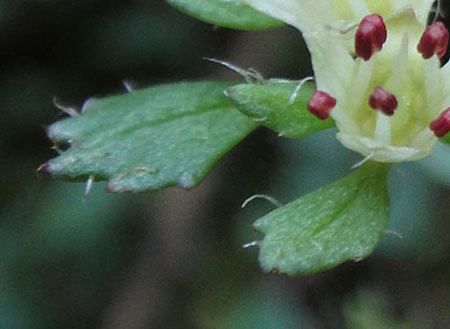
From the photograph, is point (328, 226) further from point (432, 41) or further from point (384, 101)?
point (432, 41)

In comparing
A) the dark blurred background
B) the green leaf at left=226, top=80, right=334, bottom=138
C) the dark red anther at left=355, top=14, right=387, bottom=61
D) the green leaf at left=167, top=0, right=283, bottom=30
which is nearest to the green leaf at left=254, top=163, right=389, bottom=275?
the green leaf at left=226, top=80, right=334, bottom=138

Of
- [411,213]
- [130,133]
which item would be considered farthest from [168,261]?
[130,133]

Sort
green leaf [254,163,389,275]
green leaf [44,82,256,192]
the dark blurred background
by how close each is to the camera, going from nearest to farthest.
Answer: green leaf [254,163,389,275] → green leaf [44,82,256,192] → the dark blurred background

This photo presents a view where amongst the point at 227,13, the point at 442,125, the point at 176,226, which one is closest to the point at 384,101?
the point at 442,125

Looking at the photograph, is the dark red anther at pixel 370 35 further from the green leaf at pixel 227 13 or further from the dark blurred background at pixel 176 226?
the dark blurred background at pixel 176 226

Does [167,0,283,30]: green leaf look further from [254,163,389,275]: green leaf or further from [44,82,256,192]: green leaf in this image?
[254,163,389,275]: green leaf

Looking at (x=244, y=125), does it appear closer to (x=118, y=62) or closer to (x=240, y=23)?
(x=240, y=23)
